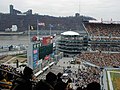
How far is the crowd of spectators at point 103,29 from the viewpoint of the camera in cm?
5916

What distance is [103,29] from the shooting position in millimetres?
61219

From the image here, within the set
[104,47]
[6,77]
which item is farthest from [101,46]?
[6,77]

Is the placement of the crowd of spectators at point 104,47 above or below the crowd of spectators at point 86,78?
above

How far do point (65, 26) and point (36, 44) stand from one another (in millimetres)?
144718

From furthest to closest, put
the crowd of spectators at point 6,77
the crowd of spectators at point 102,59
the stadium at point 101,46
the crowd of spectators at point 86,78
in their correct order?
the stadium at point 101,46
the crowd of spectators at point 102,59
the crowd of spectators at point 86,78
the crowd of spectators at point 6,77

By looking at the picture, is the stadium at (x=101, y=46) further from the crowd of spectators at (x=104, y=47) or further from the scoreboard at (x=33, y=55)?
the scoreboard at (x=33, y=55)

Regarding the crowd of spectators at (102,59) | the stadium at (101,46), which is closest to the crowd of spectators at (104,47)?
the stadium at (101,46)

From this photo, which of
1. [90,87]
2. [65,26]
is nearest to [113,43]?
[90,87]

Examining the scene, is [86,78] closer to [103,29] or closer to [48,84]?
[48,84]

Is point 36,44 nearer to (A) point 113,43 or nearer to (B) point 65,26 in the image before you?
(A) point 113,43

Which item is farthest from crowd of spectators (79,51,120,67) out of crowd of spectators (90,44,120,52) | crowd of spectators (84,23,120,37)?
crowd of spectators (84,23,120,37)

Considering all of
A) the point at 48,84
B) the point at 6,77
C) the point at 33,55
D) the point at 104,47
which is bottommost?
the point at 104,47

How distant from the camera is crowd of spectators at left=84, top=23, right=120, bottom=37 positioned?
194ft

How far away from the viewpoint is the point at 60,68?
40.2m
